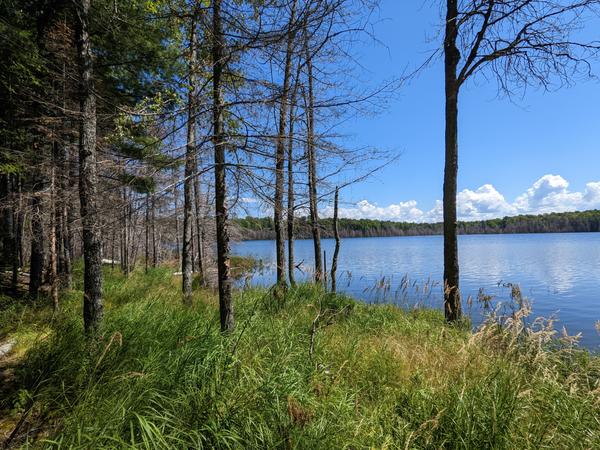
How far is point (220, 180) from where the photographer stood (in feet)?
12.3

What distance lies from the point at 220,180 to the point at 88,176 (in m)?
1.54

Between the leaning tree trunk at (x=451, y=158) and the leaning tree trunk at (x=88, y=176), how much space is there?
5619 mm

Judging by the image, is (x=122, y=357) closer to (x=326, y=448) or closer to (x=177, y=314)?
(x=177, y=314)

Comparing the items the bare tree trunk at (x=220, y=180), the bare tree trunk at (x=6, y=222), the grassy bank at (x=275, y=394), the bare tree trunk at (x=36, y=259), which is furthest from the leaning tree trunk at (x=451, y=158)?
the bare tree trunk at (x=6, y=222)

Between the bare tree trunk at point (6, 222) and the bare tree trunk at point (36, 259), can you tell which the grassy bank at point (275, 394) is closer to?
the bare tree trunk at point (36, 259)

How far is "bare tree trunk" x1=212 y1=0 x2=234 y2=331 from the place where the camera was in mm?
3498

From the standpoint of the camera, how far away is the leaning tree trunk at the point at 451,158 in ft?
19.6

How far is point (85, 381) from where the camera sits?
3039 mm

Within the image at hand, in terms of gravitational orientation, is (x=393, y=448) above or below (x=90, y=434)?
below

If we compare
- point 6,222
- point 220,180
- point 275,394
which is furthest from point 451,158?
point 6,222

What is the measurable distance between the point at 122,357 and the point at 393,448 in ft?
9.11

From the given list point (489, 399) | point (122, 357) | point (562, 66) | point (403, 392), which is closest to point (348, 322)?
point (403, 392)

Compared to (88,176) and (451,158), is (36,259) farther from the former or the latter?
(451,158)

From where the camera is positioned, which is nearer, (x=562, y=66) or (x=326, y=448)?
(x=326, y=448)
